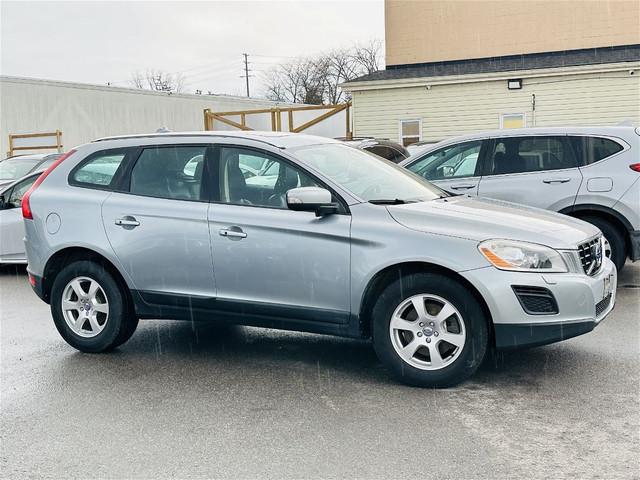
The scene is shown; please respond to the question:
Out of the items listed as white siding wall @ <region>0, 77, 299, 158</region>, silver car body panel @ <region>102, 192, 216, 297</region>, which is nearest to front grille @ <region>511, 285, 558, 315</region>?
silver car body panel @ <region>102, 192, 216, 297</region>

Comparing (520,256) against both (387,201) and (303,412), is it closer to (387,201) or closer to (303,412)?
(387,201)

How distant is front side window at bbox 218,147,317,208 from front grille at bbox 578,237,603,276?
187 centimetres

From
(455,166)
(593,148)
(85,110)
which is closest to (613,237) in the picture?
(593,148)

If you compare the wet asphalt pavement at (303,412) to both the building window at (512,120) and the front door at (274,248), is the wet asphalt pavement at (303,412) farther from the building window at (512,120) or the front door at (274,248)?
the building window at (512,120)

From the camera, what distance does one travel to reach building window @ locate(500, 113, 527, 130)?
21.8 metres

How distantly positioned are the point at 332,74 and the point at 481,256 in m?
73.0

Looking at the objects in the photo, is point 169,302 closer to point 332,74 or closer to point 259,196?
point 259,196

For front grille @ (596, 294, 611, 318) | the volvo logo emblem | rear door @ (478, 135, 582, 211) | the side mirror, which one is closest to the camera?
front grille @ (596, 294, 611, 318)

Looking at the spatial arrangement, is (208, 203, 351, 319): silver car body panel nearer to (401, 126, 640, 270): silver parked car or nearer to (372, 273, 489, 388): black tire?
(372, 273, 489, 388): black tire

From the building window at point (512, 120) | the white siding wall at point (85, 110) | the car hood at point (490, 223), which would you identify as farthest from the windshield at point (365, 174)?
the white siding wall at point (85, 110)

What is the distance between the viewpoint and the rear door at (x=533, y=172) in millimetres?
8148

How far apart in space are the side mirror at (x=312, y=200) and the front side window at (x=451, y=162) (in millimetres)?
3891

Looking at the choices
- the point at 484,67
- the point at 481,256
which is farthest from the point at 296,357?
the point at 484,67

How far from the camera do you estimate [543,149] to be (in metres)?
8.34
